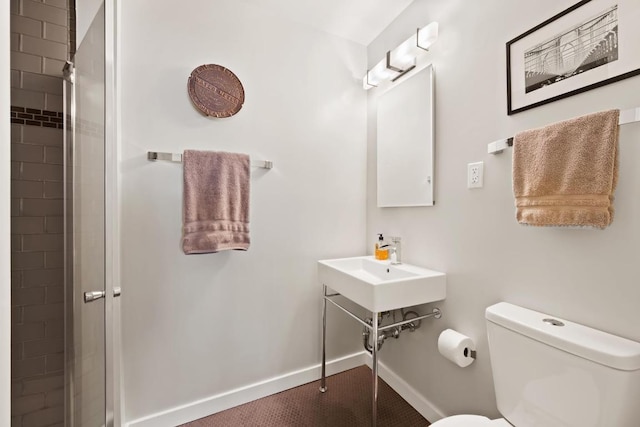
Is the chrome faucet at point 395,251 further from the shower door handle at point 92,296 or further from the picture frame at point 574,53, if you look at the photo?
the shower door handle at point 92,296

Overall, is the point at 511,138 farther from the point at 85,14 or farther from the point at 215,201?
the point at 85,14

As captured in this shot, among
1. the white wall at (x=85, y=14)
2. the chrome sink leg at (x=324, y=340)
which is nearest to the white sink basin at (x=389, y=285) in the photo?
the chrome sink leg at (x=324, y=340)

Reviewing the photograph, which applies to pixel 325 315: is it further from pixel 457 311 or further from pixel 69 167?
pixel 69 167

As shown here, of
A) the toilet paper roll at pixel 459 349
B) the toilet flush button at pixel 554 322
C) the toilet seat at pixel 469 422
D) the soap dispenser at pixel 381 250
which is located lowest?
the toilet seat at pixel 469 422

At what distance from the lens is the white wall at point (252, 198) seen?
143cm

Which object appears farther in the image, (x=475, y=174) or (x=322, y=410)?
(x=322, y=410)

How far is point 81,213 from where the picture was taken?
1.02 m

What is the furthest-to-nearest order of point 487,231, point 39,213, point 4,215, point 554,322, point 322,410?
point 322,410
point 487,231
point 39,213
point 554,322
point 4,215

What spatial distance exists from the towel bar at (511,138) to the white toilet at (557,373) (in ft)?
2.07

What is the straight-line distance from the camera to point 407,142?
5.48ft

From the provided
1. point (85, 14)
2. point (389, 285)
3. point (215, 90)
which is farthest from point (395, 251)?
point (85, 14)

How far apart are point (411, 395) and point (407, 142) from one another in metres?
1.50

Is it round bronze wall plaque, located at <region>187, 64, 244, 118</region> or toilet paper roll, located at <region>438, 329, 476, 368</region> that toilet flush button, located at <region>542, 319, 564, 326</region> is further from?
round bronze wall plaque, located at <region>187, 64, 244, 118</region>

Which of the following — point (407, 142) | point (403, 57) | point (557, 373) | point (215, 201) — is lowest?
point (557, 373)
